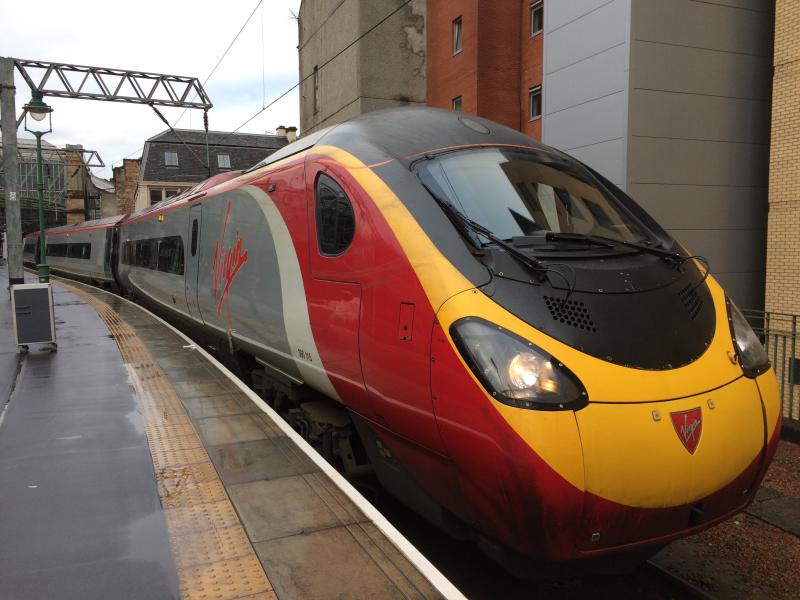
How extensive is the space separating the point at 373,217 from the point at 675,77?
413 inches

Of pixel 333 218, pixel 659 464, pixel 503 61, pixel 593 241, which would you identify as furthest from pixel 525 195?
pixel 503 61

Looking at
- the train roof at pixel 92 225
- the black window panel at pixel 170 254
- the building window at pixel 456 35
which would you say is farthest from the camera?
the train roof at pixel 92 225

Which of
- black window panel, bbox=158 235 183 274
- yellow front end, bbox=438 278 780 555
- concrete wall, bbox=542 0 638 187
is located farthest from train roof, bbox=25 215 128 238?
yellow front end, bbox=438 278 780 555

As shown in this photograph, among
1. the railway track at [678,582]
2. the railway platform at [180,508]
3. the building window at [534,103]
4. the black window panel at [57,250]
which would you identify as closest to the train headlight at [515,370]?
the railway platform at [180,508]

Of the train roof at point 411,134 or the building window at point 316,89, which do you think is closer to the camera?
the train roof at point 411,134

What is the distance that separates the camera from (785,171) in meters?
11.2

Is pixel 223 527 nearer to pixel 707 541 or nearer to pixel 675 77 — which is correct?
pixel 707 541

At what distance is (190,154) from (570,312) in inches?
1858

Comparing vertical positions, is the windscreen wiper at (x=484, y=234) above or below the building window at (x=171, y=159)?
below

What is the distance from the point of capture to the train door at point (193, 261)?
29.0ft

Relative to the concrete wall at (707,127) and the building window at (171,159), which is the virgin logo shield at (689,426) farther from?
the building window at (171,159)

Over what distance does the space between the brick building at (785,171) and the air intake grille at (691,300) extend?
9.17m

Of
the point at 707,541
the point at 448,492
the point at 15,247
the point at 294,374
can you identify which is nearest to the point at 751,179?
the point at 707,541

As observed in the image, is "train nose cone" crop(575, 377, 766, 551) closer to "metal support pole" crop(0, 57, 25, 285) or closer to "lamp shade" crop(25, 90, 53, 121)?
"metal support pole" crop(0, 57, 25, 285)
